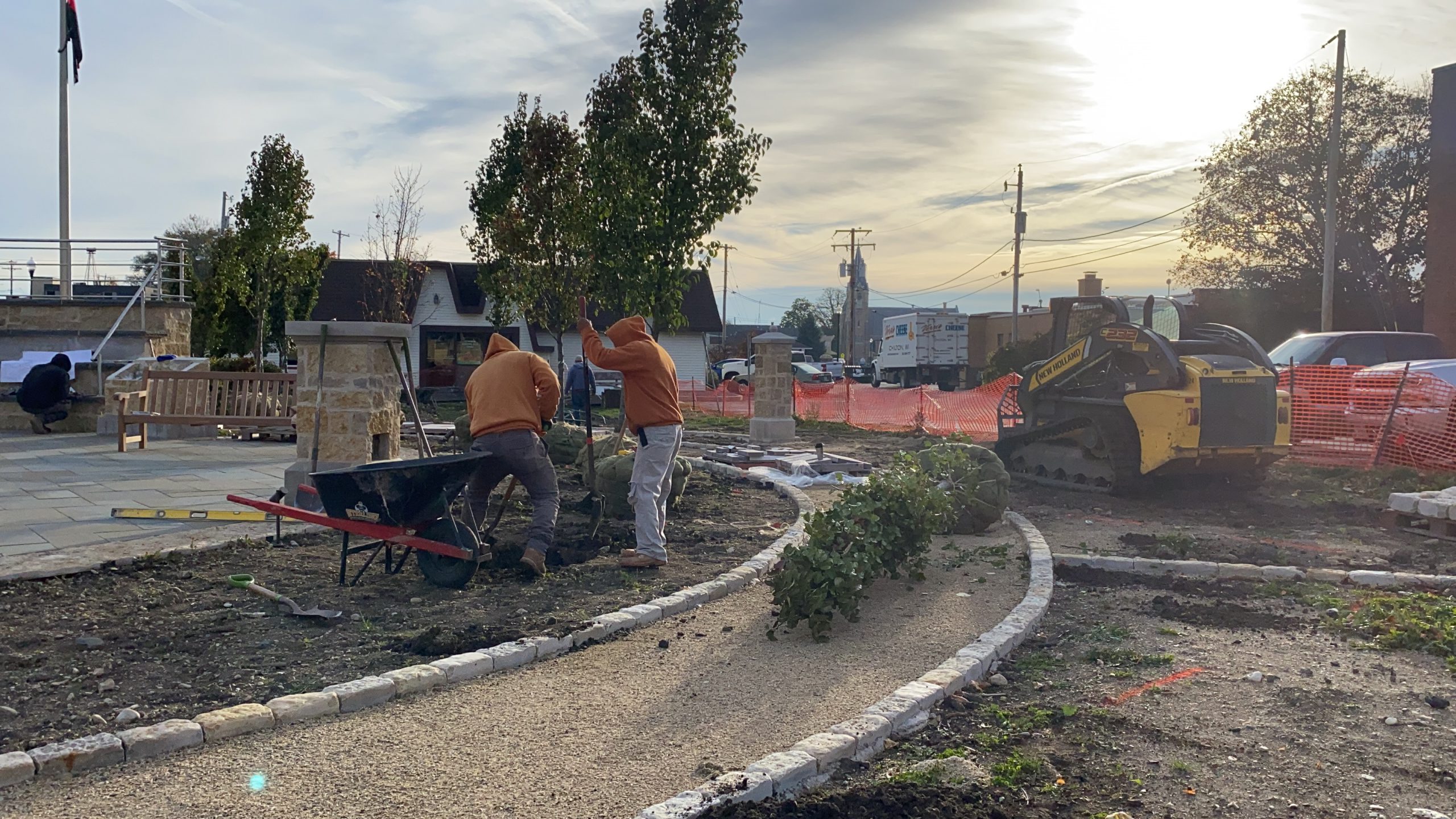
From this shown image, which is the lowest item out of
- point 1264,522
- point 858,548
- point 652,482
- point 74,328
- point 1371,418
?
point 1264,522

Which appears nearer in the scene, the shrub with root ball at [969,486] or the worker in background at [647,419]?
the worker in background at [647,419]

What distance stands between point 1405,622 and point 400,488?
18.7ft

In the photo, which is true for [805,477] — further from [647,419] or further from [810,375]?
[810,375]

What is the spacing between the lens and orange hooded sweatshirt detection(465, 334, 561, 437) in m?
6.58

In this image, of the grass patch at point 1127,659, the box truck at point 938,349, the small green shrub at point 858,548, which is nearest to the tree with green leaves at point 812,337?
the box truck at point 938,349

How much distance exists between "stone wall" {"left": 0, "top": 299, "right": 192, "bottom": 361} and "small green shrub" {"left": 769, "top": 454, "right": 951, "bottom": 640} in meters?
15.2

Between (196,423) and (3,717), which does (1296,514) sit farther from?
(196,423)

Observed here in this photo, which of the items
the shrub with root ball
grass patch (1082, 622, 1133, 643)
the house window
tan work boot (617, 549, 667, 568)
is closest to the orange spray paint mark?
grass patch (1082, 622, 1133, 643)

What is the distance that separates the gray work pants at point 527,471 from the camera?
6617 mm

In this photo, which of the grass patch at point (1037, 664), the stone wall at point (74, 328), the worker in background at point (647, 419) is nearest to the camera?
the grass patch at point (1037, 664)

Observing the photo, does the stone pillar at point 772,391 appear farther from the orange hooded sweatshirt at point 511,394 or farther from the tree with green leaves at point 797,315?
the tree with green leaves at point 797,315

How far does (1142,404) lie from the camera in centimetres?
1061

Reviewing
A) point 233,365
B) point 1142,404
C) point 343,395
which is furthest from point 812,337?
point 343,395

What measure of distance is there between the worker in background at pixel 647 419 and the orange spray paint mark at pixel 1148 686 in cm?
323
